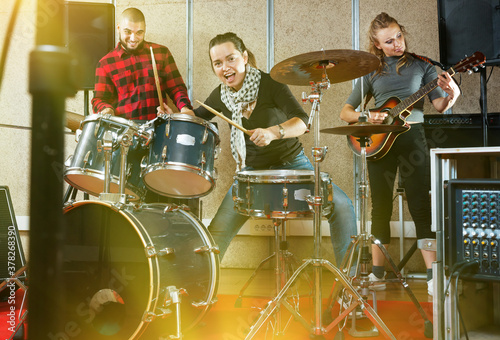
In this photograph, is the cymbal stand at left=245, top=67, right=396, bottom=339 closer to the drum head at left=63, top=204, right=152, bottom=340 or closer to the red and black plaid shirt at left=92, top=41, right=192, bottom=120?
the drum head at left=63, top=204, right=152, bottom=340

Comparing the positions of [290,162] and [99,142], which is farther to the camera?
[290,162]

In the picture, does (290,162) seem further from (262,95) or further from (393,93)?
(393,93)

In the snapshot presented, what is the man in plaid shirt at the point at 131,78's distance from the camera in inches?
121

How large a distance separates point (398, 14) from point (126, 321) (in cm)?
315

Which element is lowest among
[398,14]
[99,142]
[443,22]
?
[99,142]

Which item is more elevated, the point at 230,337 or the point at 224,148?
the point at 224,148

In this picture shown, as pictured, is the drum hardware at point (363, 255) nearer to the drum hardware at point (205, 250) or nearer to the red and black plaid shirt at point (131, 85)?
the drum hardware at point (205, 250)

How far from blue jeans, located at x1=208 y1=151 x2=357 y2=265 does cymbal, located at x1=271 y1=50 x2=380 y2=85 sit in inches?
25.8

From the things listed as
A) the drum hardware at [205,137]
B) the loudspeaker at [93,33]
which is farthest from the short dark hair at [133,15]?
the drum hardware at [205,137]

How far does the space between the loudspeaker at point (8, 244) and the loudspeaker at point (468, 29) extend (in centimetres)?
292

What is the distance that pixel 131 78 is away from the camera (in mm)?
3123

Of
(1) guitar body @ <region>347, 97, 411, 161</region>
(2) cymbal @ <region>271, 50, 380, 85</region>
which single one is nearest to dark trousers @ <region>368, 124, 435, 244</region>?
(1) guitar body @ <region>347, 97, 411, 161</region>

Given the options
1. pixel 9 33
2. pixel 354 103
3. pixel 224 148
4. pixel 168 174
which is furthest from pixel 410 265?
pixel 9 33

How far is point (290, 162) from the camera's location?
2818 mm
